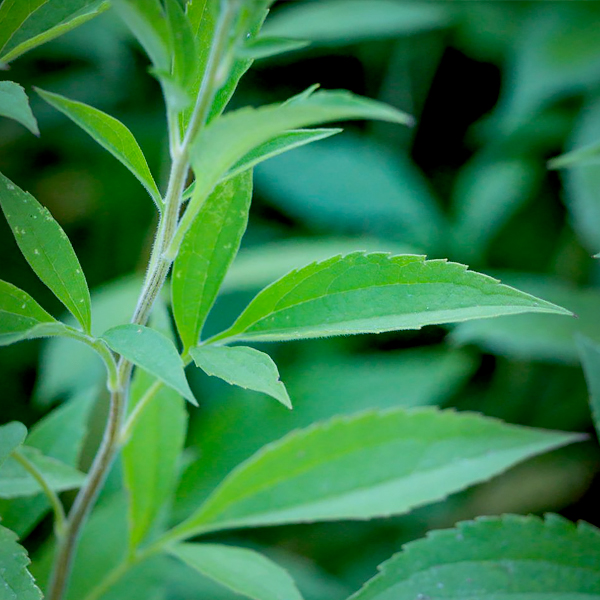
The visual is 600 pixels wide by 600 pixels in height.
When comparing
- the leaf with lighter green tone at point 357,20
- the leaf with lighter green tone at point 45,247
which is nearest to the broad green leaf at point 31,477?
the leaf with lighter green tone at point 45,247

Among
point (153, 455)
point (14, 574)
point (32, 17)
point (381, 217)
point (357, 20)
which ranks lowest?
point (14, 574)

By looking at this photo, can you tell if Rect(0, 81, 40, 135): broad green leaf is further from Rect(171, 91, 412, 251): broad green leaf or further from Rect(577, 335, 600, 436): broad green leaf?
Rect(577, 335, 600, 436): broad green leaf

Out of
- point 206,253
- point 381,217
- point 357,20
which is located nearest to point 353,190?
point 381,217

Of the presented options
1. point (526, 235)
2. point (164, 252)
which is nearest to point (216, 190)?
point (164, 252)

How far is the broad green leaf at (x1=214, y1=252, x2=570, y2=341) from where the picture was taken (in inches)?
16.6

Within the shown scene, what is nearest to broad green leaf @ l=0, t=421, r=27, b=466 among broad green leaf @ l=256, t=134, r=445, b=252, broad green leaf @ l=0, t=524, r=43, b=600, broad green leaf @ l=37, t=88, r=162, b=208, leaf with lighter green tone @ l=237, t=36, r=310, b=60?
broad green leaf @ l=0, t=524, r=43, b=600

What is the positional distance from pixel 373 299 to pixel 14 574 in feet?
0.93

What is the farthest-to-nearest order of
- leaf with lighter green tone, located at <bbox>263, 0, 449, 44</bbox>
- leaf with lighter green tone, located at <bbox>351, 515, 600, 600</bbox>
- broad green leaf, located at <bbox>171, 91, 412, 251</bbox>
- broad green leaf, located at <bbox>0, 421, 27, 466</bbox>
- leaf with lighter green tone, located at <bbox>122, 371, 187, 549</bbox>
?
1. leaf with lighter green tone, located at <bbox>263, 0, 449, 44</bbox>
2. leaf with lighter green tone, located at <bbox>122, 371, 187, 549</bbox>
3. leaf with lighter green tone, located at <bbox>351, 515, 600, 600</bbox>
4. broad green leaf, located at <bbox>0, 421, 27, 466</bbox>
5. broad green leaf, located at <bbox>171, 91, 412, 251</bbox>

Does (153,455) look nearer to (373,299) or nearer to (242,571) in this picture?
(242,571)

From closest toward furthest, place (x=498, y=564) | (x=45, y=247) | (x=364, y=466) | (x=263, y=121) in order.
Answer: (x=263, y=121) < (x=45, y=247) < (x=498, y=564) < (x=364, y=466)

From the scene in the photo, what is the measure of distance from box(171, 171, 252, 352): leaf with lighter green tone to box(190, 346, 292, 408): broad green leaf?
0.06 m

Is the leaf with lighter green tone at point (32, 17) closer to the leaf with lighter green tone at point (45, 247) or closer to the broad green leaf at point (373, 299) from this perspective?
the leaf with lighter green tone at point (45, 247)

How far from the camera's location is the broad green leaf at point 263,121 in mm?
333

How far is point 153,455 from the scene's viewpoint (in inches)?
27.0
